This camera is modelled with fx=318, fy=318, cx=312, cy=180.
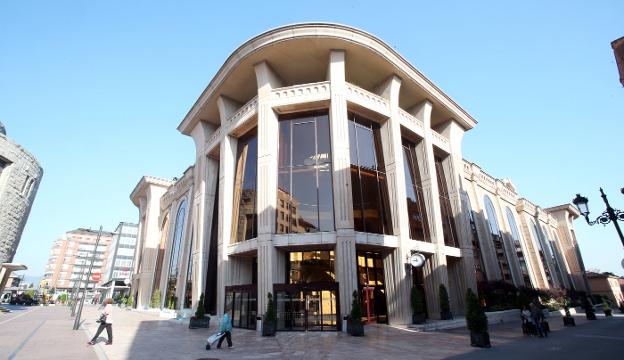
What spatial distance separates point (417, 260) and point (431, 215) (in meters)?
6.29

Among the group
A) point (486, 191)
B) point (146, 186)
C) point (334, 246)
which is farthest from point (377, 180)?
point (146, 186)

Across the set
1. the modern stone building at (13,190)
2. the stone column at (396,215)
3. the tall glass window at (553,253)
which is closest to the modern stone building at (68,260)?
the modern stone building at (13,190)

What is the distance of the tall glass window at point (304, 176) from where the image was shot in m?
19.5

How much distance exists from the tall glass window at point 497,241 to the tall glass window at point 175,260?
3334 centimetres

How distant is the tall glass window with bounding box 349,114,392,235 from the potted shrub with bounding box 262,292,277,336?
684 cm

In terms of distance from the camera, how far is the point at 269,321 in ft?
52.6

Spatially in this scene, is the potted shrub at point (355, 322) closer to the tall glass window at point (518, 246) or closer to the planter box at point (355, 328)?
the planter box at point (355, 328)

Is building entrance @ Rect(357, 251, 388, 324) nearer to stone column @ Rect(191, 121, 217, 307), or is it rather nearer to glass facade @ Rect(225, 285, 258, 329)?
glass facade @ Rect(225, 285, 258, 329)

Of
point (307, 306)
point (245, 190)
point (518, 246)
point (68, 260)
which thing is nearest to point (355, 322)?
point (307, 306)

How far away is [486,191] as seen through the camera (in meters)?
39.0

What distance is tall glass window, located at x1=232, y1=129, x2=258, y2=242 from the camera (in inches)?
854

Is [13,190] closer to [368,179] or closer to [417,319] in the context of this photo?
[368,179]

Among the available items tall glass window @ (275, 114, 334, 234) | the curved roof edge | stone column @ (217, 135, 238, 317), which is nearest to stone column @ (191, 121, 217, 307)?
the curved roof edge

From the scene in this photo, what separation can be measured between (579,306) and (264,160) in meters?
45.7
